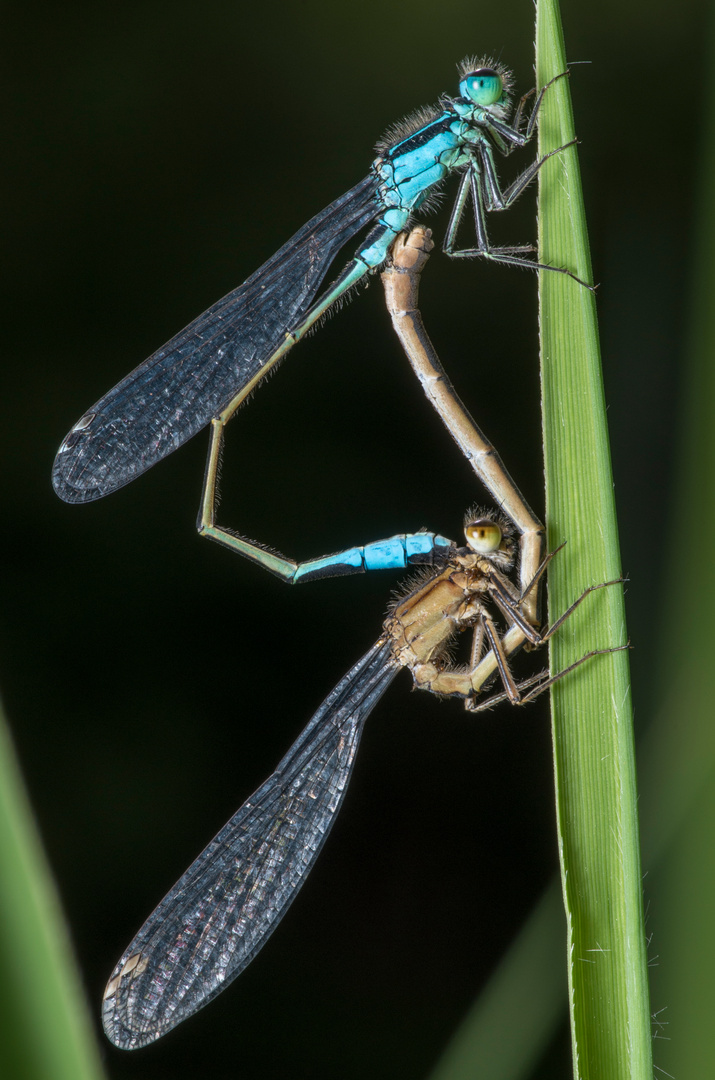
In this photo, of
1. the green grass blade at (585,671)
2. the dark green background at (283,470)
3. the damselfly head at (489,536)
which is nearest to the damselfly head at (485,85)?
the green grass blade at (585,671)

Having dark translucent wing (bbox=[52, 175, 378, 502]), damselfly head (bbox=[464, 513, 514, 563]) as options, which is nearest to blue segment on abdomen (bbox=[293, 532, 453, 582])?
damselfly head (bbox=[464, 513, 514, 563])

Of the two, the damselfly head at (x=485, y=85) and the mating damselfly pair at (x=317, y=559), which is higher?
the damselfly head at (x=485, y=85)

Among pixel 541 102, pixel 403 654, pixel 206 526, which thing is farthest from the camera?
pixel 206 526

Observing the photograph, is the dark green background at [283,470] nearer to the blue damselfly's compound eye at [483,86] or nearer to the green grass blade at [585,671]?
the blue damselfly's compound eye at [483,86]

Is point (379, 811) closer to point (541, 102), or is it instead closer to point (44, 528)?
point (44, 528)

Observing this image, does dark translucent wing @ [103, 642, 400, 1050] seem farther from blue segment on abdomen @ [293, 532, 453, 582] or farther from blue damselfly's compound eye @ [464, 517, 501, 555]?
blue damselfly's compound eye @ [464, 517, 501, 555]

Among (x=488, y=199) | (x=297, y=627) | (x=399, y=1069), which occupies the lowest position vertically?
(x=399, y=1069)

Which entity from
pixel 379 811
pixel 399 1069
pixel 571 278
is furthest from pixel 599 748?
pixel 399 1069
